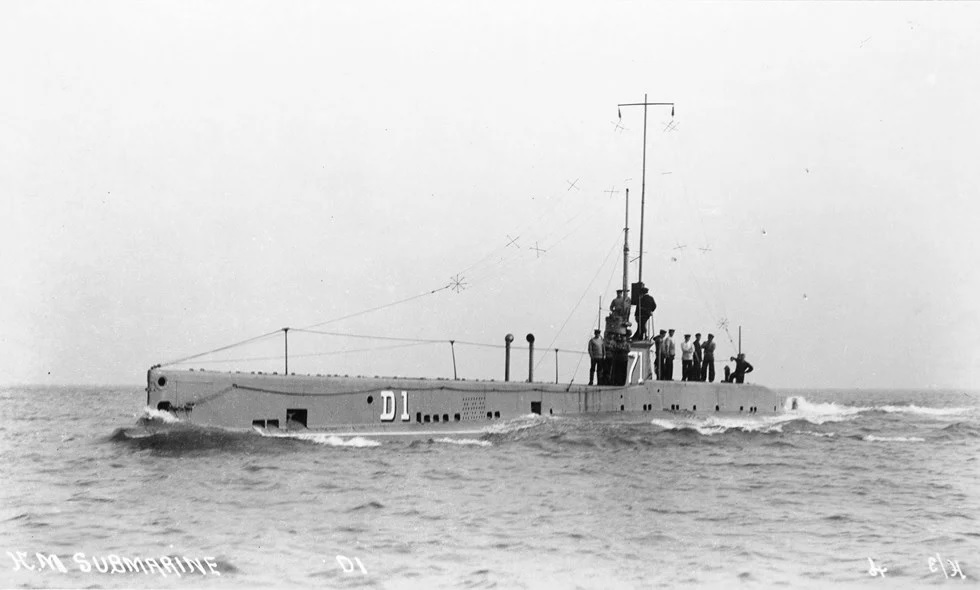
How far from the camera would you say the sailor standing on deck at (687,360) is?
27.9 m

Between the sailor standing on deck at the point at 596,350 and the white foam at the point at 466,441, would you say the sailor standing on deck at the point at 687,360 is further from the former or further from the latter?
the white foam at the point at 466,441

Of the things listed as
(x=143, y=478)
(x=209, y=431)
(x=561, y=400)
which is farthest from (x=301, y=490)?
(x=561, y=400)

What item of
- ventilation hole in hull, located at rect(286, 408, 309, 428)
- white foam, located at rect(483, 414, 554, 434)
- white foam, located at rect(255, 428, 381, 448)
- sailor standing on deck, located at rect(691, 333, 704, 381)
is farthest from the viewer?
sailor standing on deck, located at rect(691, 333, 704, 381)

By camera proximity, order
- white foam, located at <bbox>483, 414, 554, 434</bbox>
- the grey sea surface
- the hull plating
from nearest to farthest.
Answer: the grey sea surface → the hull plating → white foam, located at <bbox>483, 414, 554, 434</bbox>

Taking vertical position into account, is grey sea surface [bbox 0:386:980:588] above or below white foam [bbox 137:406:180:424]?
below

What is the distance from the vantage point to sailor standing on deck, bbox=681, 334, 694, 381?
2791cm

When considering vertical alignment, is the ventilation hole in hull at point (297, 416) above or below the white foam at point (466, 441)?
above

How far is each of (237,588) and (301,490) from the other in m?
4.37

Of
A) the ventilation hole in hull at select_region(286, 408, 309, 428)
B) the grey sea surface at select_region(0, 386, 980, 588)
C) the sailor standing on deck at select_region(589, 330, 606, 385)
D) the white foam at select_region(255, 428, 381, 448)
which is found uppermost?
the sailor standing on deck at select_region(589, 330, 606, 385)

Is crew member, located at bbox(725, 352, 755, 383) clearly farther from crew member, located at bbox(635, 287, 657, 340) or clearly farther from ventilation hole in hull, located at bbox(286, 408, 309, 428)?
ventilation hole in hull, located at bbox(286, 408, 309, 428)

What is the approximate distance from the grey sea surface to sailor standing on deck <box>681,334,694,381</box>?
789 centimetres

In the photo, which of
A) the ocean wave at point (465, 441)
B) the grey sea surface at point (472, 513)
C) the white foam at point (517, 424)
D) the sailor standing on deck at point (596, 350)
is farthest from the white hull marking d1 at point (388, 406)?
the sailor standing on deck at point (596, 350)

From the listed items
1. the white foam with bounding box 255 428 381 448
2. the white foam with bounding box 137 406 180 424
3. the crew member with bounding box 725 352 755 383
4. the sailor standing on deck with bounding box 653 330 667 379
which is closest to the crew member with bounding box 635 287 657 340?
the sailor standing on deck with bounding box 653 330 667 379

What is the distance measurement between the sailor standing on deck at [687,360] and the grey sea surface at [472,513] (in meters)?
7.89
